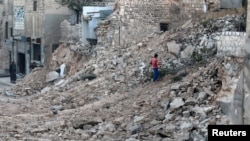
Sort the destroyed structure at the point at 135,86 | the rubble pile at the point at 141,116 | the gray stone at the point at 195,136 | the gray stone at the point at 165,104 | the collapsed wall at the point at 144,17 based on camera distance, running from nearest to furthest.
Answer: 1. the gray stone at the point at 195,136
2. the rubble pile at the point at 141,116
3. the destroyed structure at the point at 135,86
4. the gray stone at the point at 165,104
5. the collapsed wall at the point at 144,17

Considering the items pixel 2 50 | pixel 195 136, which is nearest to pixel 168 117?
pixel 195 136

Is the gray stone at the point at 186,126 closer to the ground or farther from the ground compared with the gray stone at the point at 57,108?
farther from the ground

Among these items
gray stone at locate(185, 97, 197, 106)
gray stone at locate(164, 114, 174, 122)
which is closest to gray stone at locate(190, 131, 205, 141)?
gray stone at locate(164, 114, 174, 122)

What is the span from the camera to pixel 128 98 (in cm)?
1514

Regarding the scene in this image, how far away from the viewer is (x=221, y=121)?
11.1 metres

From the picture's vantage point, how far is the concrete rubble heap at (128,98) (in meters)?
12.3

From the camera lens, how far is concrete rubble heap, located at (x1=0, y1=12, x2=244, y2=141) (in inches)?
483

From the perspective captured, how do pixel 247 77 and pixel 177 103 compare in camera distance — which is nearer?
pixel 247 77

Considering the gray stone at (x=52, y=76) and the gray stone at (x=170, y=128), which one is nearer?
the gray stone at (x=170, y=128)

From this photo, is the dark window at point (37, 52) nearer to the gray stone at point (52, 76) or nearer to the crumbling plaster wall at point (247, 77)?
the gray stone at point (52, 76)

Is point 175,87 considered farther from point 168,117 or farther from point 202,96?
point 168,117

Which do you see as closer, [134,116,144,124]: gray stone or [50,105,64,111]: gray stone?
[134,116,144,124]: gray stone

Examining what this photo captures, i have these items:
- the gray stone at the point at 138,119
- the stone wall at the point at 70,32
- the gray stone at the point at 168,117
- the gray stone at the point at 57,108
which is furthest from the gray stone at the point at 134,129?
the stone wall at the point at 70,32

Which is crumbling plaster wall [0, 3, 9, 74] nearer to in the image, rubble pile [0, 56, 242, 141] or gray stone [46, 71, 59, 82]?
gray stone [46, 71, 59, 82]
